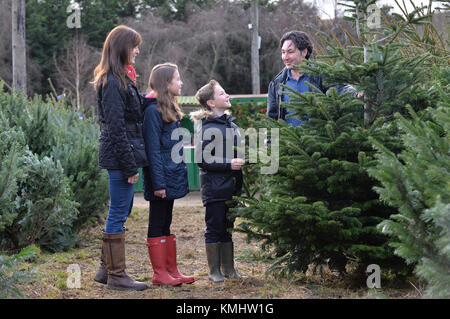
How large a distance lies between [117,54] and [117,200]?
43.8 inches

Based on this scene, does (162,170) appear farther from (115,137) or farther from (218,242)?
(218,242)

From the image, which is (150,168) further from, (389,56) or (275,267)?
(389,56)

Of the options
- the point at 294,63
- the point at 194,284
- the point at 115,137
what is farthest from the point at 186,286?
the point at 294,63

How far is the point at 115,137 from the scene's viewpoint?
155 inches

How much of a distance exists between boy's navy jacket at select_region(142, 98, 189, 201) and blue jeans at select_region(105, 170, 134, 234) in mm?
210

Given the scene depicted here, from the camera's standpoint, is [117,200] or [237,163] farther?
Answer: [237,163]

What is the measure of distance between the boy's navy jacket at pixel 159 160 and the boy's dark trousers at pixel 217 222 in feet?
0.91

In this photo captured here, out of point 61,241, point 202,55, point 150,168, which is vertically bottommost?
point 61,241

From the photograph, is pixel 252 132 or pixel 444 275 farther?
pixel 252 132

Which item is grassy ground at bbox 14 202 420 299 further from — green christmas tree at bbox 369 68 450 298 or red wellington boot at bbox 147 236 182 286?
green christmas tree at bbox 369 68 450 298

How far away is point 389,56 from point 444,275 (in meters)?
1.83

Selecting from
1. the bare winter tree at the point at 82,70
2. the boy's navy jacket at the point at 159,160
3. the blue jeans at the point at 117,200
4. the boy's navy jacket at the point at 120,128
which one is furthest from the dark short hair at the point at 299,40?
the bare winter tree at the point at 82,70
